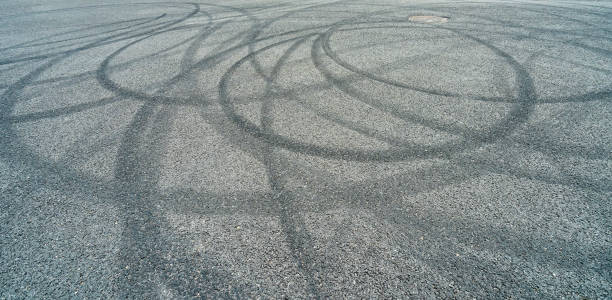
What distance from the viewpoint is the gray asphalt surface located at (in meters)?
2.51

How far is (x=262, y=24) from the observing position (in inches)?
392

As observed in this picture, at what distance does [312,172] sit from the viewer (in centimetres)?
356

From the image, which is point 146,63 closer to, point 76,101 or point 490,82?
point 76,101

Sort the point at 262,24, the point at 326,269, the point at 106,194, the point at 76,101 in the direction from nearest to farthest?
the point at 326,269 → the point at 106,194 → the point at 76,101 → the point at 262,24

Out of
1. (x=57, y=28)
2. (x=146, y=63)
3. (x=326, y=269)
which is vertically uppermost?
(x=57, y=28)

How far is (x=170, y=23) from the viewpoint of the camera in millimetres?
10445

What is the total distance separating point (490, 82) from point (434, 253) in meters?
3.98

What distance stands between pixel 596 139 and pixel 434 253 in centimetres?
289

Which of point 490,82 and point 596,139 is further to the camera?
point 490,82

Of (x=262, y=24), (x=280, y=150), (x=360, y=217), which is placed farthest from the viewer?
(x=262, y=24)

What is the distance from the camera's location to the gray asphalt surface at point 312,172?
2.51 metres

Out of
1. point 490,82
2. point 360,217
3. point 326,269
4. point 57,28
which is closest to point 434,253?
point 360,217

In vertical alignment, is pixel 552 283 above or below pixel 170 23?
below

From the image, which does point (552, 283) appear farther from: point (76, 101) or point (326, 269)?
point (76, 101)
